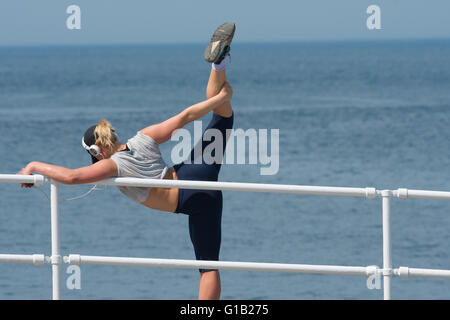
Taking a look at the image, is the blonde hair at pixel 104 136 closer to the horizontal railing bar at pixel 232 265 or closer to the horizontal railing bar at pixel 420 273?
the horizontal railing bar at pixel 232 265

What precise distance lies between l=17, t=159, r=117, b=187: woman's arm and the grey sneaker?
3.35 ft

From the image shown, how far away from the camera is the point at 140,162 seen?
17.0 ft

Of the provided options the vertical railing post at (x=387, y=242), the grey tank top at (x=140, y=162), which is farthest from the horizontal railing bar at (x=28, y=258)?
the vertical railing post at (x=387, y=242)

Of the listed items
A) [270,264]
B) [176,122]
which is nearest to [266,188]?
[270,264]

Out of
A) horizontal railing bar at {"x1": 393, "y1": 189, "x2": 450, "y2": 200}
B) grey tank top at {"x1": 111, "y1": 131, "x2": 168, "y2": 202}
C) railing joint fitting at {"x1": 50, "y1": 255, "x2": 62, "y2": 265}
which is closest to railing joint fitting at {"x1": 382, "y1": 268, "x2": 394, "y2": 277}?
horizontal railing bar at {"x1": 393, "y1": 189, "x2": 450, "y2": 200}

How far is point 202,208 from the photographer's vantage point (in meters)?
5.36

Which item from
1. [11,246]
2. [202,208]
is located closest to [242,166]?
[11,246]

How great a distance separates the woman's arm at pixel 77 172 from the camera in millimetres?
4680

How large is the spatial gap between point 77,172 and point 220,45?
1.36 meters

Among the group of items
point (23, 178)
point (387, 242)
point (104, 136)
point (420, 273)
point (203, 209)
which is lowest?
point (420, 273)

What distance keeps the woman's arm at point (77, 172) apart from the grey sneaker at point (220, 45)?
3.35ft

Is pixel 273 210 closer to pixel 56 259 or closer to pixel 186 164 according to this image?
pixel 186 164

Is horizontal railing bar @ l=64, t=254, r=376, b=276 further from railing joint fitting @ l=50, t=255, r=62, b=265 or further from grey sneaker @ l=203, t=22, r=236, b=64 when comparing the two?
grey sneaker @ l=203, t=22, r=236, b=64

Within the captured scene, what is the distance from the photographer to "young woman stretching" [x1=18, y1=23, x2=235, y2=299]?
520 cm
